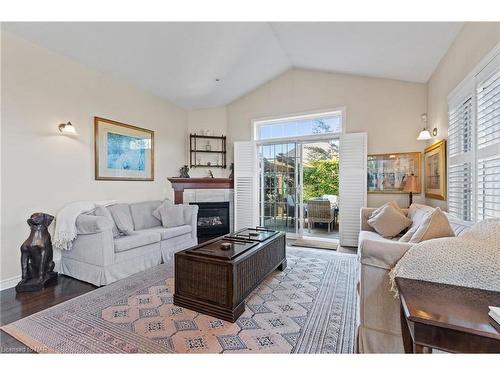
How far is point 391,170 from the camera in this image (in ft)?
14.0

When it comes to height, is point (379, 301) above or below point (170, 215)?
below

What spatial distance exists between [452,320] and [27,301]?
3299mm

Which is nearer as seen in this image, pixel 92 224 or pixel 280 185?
pixel 92 224

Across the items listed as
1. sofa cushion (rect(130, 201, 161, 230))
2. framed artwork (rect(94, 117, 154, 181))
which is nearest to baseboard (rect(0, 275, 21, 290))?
sofa cushion (rect(130, 201, 161, 230))

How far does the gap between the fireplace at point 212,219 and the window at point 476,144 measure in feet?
12.7

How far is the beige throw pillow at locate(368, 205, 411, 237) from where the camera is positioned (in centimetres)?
306

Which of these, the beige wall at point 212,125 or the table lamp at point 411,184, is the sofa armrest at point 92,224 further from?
the table lamp at point 411,184

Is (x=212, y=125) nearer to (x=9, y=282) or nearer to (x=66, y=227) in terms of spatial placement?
(x=66, y=227)

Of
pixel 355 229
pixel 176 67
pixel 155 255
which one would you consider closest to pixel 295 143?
pixel 355 229

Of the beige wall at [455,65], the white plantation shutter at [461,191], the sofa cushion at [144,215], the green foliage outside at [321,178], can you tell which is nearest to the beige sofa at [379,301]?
the white plantation shutter at [461,191]

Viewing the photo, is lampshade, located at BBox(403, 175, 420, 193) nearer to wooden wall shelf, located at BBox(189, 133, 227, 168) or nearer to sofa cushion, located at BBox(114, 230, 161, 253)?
wooden wall shelf, located at BBox(189, 133, 227, 168)

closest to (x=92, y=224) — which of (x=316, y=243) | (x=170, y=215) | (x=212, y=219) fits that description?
(x=170, y=215)

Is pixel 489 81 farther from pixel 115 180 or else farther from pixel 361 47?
pixel 115 180
